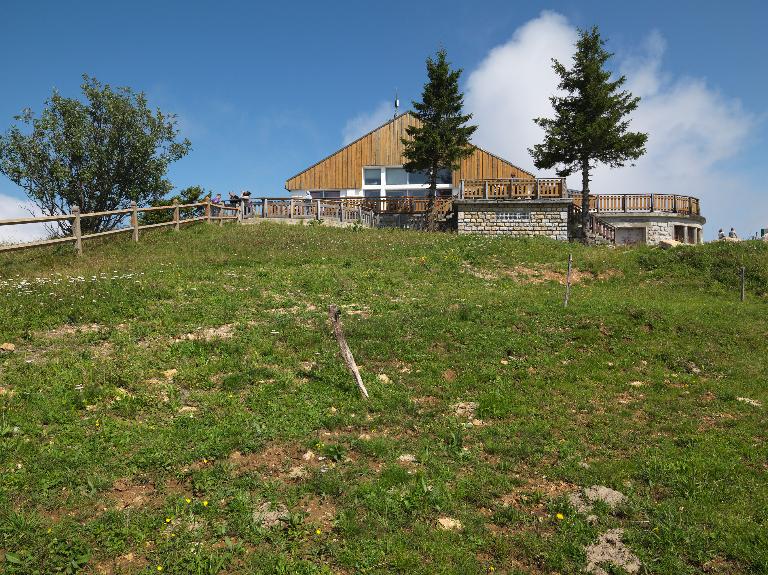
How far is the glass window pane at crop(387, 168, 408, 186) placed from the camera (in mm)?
48688

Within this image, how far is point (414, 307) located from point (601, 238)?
22.5 m

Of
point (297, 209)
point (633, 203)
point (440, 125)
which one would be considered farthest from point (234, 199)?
point (633, 203)

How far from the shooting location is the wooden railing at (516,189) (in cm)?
3491

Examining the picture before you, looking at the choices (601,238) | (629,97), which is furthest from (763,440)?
(629,97)

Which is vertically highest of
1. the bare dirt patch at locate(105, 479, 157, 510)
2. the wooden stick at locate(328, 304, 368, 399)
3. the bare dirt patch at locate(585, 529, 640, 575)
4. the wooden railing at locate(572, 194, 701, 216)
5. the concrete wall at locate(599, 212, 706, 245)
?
the wooden railing at locate(572, 194, 701, 216)

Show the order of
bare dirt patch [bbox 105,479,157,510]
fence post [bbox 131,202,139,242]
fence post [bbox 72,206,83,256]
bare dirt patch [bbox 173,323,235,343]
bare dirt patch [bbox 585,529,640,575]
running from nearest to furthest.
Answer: bare dirt patch [bbox 585,529,640,575]
bare dirt patch [bbox 105,479,157,510]
bare dirt patch [bbox 173,323,235,343]
fence post [bbox 72,206,83,256]
fence post [bbox 131,202,139,242]

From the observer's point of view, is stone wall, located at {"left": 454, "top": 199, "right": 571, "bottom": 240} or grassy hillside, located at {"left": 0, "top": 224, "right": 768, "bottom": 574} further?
stone wall, located at {"left": 454, "top": 199, "right": 571, "bottom": 240}

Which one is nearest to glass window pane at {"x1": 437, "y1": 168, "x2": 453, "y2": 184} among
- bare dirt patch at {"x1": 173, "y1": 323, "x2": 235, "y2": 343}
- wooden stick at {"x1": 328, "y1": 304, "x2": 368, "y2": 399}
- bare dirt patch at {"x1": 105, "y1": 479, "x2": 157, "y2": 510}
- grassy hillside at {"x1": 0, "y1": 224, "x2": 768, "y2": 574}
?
grassy hillside at {"x1": 0, "y1": 224, "x2": 768, "y2": 574}

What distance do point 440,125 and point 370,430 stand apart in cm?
3319

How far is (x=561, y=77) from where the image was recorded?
3541 centimetres

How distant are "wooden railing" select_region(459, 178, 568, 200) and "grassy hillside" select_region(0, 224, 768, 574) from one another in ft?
59.4

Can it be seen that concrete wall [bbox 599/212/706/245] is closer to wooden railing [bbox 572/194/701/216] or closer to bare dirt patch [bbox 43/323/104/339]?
wooden railing [bbox 572/194/701/216]

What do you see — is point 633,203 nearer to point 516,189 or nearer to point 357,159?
point 516,189

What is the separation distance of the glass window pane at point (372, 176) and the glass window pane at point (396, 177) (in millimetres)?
916
